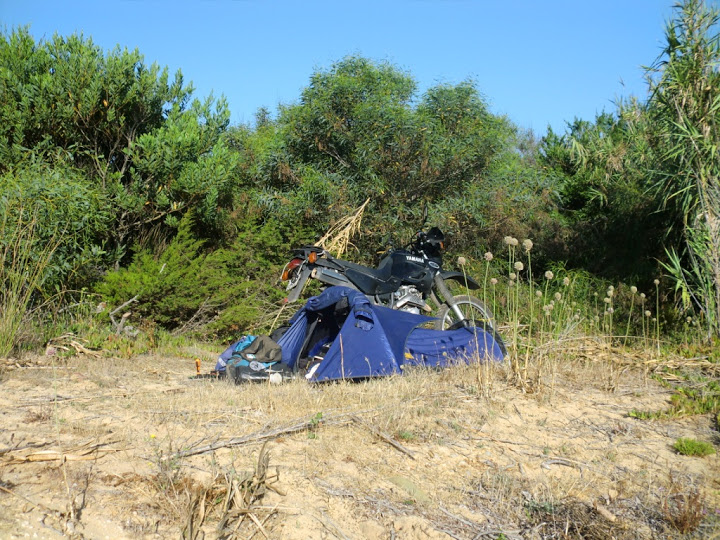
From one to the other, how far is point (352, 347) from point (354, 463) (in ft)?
7.69

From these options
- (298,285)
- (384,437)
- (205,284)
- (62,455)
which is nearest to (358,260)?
(205,284)

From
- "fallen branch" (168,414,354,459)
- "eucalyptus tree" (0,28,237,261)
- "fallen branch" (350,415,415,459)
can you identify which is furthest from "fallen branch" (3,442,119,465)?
"eucalyptus tree" (0,28,237,261)

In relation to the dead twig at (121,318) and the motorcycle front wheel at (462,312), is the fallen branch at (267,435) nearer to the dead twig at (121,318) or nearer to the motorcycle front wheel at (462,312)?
the motorcycle front wheel at (462,312)

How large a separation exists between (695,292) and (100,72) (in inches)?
345

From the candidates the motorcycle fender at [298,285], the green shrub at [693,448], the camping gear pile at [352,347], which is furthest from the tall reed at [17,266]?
the green shrub at [693,448]

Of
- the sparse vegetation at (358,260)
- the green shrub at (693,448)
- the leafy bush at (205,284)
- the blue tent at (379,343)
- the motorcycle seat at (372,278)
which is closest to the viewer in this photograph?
the sparse vegetation at (358,260)

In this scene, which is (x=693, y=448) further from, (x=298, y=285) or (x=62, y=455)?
(x=298, y=285)

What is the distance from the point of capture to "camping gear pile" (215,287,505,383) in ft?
21.3

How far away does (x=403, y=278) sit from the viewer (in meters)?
8.09

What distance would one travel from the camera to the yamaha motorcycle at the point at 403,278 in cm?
768

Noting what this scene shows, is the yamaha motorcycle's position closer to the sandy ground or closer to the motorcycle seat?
the motorcycle seat

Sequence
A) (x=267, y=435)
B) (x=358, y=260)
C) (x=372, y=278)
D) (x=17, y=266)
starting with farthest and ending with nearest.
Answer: (x=358, y=260) → (x=372, y=278) → (x=17, y=266) → (x=267, y=435)

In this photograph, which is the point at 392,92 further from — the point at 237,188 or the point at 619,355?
the point at 619,355

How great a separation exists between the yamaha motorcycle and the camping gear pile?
0.43m
